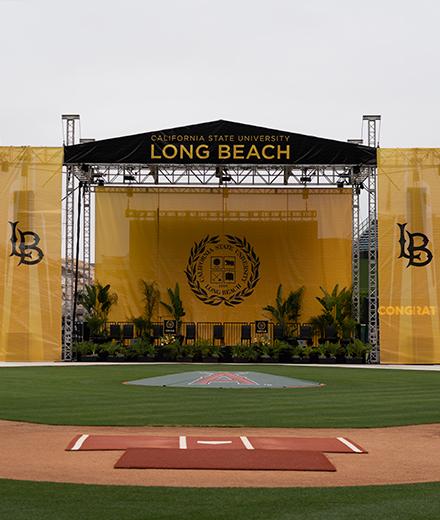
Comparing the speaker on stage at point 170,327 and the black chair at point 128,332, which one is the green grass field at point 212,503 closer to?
the speaker on stage at point 170,327

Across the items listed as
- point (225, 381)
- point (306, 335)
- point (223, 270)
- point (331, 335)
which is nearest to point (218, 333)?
point (223, 270)

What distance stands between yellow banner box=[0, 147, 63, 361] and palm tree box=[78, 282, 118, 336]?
2.44 m

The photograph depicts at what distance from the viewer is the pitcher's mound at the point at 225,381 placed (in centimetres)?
2392

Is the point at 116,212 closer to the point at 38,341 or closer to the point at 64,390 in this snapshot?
the point at 38,341

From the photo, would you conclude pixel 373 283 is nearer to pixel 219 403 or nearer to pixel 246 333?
pixel 246 333

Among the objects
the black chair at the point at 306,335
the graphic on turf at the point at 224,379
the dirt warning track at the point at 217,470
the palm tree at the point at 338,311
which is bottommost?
the graphic on turf at the point at 224,379

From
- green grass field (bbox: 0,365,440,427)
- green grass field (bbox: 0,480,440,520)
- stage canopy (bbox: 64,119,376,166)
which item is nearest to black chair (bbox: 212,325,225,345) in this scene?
stage canopy (bbox: 64,119,376,166)

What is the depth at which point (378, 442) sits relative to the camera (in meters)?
Result: 12.8

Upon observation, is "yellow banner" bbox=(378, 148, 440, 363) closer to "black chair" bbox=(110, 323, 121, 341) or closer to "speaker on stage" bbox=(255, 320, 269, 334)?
"speaker on stage" bbox=(255, 320, 269, 334)

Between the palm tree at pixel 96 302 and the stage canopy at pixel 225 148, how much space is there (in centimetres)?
687

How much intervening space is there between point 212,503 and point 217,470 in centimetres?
194

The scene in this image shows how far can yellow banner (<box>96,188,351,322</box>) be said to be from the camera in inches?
1714

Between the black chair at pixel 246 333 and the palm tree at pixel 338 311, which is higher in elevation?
the palm tree at pixel 338 311

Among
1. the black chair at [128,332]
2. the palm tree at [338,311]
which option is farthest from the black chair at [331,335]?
the black chair at [128,332]
